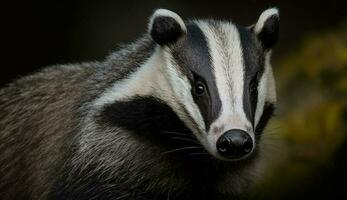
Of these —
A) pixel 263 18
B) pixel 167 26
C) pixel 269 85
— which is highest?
pixel 167 26

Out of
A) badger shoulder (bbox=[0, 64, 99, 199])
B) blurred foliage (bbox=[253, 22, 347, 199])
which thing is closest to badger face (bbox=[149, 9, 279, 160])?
blurred foliage (bbox=[253, 22, 347, 199])

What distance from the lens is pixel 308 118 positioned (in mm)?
7660

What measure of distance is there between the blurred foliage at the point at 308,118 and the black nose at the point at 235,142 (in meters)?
1.17

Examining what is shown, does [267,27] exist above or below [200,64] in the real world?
below

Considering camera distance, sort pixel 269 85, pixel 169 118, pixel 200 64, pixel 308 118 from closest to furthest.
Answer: pixel 200 64, pixel 169 118, pixel 269 85, pixel 308 118


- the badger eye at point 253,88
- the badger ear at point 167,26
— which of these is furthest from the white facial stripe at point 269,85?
the badger ear at point 167,26

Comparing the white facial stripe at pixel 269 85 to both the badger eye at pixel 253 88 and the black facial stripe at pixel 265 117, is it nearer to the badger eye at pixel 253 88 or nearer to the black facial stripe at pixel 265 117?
the black facial stripe at pixel 265 117

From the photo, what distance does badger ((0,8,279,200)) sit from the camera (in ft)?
18.7

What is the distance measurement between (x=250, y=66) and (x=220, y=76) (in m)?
0.30

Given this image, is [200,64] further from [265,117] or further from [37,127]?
[37,127]

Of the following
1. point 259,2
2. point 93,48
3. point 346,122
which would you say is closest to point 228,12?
point 259,2

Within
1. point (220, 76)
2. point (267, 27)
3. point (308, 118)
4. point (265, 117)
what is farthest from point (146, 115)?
point (308, 118)

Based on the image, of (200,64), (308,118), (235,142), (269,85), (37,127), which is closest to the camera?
(235,142)

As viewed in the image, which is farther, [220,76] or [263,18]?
[263,18]
